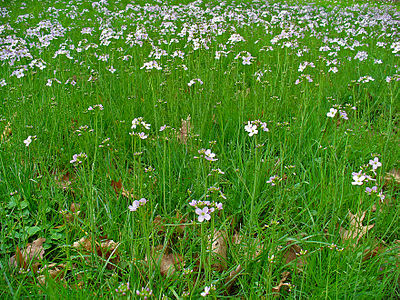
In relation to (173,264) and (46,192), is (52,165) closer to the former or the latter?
(46,192)

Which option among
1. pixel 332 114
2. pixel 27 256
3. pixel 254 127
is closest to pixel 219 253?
pixel 254 127

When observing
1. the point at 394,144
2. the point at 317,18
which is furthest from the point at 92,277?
the point at 317,18

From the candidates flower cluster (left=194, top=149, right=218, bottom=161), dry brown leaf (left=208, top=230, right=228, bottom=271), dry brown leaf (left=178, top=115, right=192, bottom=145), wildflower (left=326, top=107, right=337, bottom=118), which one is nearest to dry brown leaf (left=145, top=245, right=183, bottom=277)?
dry brown leaf (left=208, top=230, right=228, bottom=271)

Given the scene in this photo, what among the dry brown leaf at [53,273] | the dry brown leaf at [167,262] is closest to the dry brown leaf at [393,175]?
the dry brown leaf at [167,262]

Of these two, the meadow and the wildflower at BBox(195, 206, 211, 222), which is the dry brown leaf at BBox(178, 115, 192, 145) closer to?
the meadow

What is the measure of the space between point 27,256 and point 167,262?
2.18ft

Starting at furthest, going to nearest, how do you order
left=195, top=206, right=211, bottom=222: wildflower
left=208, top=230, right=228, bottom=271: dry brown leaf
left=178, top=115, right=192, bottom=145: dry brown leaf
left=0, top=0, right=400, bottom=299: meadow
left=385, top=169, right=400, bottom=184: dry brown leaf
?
left=178, top=115, right=192, bottom=145: dry brown leaf, left=385, top=169, right=400, bottom=184: dry brown leaf, left=208, top=230, right=228, bottom=271: dry brown leaf, left=0, top=0, right=400, bottom=299: meadow, left=195, top=206, right=211, bottom=222: wildflower

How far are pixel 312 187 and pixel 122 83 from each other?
2.19 meters

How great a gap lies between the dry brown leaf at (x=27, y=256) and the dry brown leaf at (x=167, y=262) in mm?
531

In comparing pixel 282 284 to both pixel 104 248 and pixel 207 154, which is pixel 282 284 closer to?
pixel 207 154

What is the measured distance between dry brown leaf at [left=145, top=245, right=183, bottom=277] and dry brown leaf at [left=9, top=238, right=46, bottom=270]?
531 millimetres

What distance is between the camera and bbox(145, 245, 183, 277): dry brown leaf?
4.98 feet

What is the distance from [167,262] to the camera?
166 centimetres

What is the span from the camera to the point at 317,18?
9.12 meters
